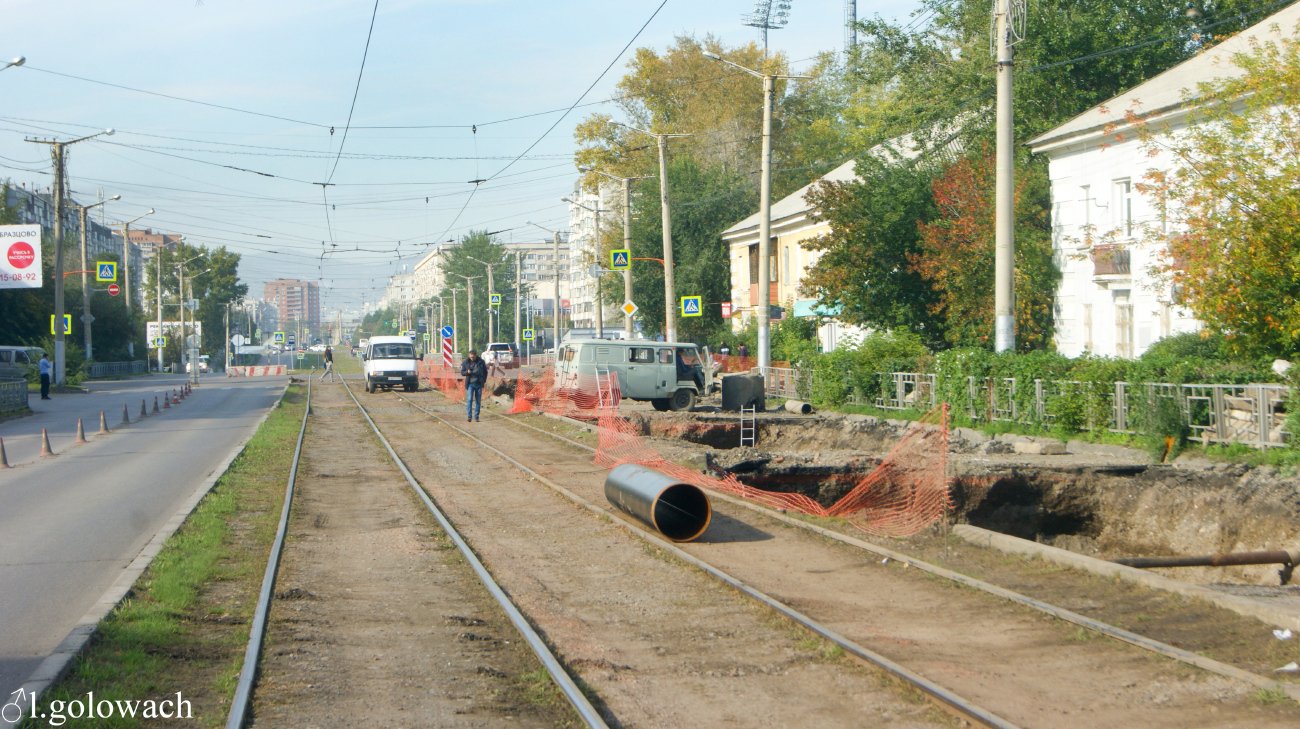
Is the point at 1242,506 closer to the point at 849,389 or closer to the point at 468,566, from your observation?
the point at 468,566

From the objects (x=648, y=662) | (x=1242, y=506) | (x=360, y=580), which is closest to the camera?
(x=648, y=662)

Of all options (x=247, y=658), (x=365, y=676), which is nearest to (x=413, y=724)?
(x=365, y=676)

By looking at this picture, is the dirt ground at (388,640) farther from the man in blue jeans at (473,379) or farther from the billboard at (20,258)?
the billboard at (20,258)

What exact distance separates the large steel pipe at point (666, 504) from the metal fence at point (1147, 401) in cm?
785

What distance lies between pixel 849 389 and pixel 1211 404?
10.8 metres

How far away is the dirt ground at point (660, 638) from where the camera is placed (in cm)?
489

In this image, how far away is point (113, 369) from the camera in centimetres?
6150

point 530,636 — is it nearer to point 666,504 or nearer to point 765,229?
point 666,504

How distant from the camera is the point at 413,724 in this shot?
4.68m

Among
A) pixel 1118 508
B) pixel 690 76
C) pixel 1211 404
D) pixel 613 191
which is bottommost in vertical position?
pixel 1118 508

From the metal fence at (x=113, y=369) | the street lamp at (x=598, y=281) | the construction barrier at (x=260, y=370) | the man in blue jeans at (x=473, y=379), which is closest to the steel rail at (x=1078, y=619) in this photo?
the man in blue jeans at (x=473, y=379)

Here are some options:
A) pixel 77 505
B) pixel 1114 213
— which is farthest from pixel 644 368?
pixel 77 505

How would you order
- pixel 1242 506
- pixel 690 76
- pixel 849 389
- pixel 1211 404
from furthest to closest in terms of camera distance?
pixel 690 76, pixel 849 389, pixel 1211 404, pixel 1242 506

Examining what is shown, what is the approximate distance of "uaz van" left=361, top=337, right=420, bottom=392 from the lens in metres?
38.7
